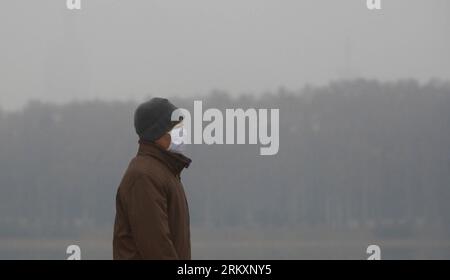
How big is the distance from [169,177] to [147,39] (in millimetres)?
1985

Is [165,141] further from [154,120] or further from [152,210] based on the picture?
[152,210]

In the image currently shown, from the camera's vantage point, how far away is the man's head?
2.24m

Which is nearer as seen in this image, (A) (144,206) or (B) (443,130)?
(A) (144,206)

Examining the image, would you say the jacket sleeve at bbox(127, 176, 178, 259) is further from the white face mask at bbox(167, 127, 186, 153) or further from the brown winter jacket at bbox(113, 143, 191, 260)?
the white face mask at bbox(167, 127, 186, 153)

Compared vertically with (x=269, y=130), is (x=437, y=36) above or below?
above

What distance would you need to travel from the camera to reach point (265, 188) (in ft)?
13.2

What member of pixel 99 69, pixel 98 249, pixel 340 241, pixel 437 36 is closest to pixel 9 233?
pixel 98 249

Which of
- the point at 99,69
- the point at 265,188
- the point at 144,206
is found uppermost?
the point at 99,69

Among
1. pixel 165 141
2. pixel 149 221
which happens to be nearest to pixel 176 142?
pixel 165 141

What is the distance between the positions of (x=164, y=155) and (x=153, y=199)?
0.18 metres

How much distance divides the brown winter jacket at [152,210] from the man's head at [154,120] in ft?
0.10

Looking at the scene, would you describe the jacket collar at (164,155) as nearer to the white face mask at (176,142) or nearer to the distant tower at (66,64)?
the white face mask at (176,142)

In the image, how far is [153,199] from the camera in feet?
6.93

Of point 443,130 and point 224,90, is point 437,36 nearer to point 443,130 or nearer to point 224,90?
point 443,130
